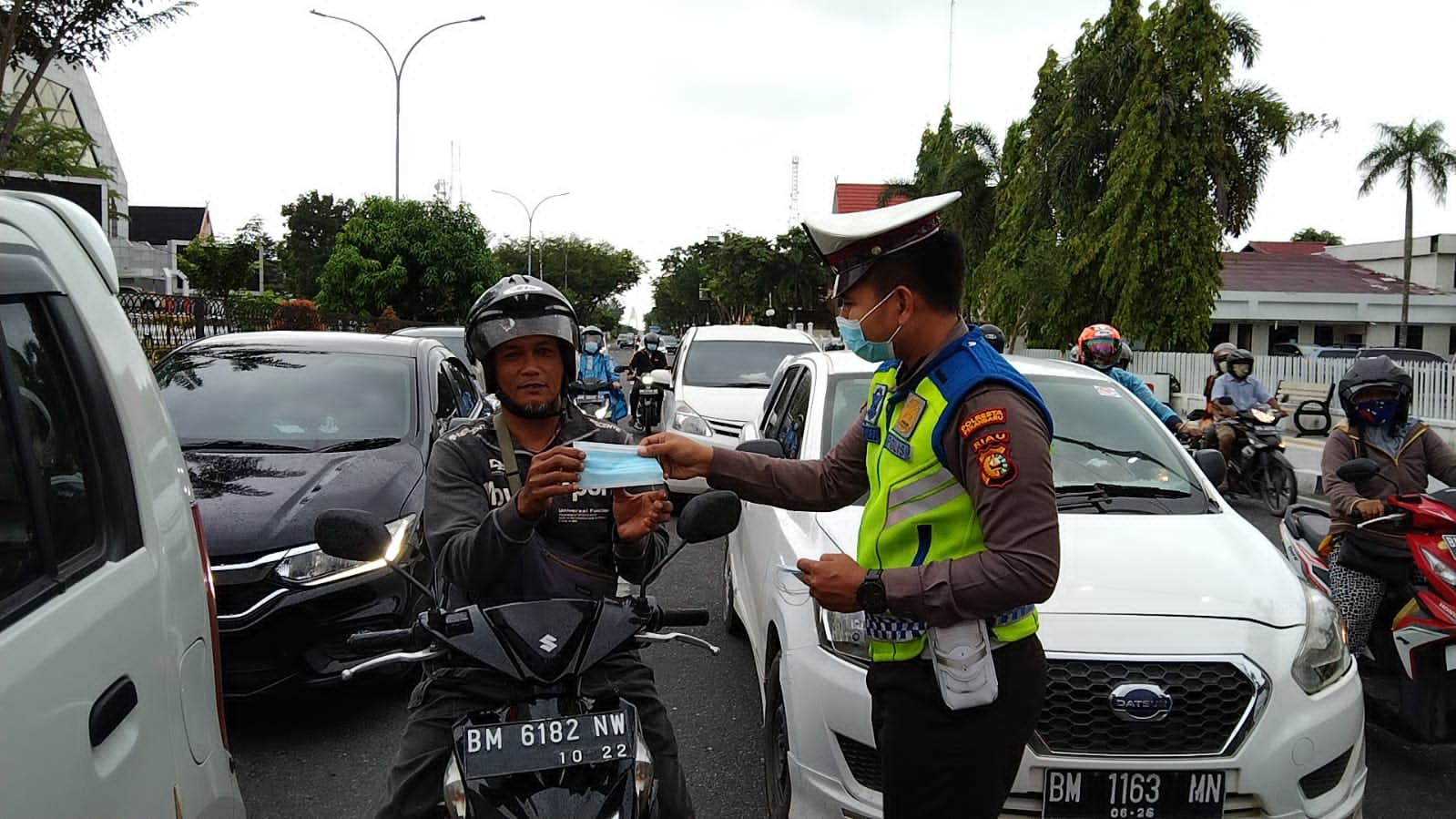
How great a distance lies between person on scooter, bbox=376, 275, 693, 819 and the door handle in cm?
65

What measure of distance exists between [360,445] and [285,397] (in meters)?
0.63

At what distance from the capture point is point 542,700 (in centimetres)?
207

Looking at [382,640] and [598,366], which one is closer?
[382,640]

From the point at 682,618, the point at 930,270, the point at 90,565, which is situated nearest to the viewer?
the point at 90,565

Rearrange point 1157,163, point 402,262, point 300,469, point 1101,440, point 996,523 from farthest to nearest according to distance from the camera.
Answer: point 402,262 → point 1157,163 → point 300,469 → point 1101,440 → point 996,523

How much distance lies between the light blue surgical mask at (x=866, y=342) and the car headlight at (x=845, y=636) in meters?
1.04

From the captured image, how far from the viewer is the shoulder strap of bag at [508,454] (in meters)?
2.34

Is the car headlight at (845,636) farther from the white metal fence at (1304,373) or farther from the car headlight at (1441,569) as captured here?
the white metal fence at (1304,373)

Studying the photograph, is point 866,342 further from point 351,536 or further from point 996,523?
point 351,536

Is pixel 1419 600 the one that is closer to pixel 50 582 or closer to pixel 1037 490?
pixel 1037 490

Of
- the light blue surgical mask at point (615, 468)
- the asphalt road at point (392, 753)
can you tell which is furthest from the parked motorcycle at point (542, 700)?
the asphalt road at point (392, 753)

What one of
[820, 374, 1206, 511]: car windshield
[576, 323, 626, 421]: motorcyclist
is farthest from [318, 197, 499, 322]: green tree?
[820, 374, 1206, 511]: car windshield

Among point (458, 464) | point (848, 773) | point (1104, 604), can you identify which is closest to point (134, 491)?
point (458, 464)

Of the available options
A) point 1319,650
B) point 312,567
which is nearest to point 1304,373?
point 1319,650
